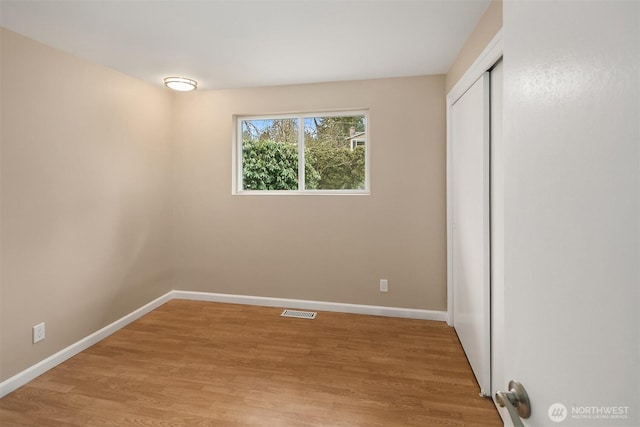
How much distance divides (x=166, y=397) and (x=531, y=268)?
226cm

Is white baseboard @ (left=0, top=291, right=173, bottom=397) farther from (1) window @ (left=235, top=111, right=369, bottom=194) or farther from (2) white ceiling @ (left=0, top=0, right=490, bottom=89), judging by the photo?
(2) white ceiling @ (left=0, top=0, right=490, bottom=89)

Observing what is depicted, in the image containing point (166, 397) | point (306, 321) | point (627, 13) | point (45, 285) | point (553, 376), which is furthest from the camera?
point (306, 321)

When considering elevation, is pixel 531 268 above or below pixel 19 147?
below

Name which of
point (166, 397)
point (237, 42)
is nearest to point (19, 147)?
point (237, 42)

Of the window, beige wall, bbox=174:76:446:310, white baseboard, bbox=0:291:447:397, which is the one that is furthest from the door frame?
the window

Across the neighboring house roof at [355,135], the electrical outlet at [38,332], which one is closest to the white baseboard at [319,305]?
the electrical outlet at [38,332]

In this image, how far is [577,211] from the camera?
19.3 inches

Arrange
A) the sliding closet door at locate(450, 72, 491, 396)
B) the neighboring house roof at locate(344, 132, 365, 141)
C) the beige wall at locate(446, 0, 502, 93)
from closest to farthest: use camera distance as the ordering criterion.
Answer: the beige wall at locate(446, 0, 502, 93)
the sliding closet door at locate(450, 72, 491, 396)
the neighboring house roof at locate(344, 132, 365, 141)

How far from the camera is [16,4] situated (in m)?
1.86

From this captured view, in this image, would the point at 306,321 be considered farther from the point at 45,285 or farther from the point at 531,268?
the point at 531,268

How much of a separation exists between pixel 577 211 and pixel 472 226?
77.1 inches

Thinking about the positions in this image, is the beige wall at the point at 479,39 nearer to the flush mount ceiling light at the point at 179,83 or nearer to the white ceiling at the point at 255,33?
the white ceiling at the point at 255,33

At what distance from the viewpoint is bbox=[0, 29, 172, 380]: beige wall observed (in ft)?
7.13

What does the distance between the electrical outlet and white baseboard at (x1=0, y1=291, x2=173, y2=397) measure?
0.56ft
